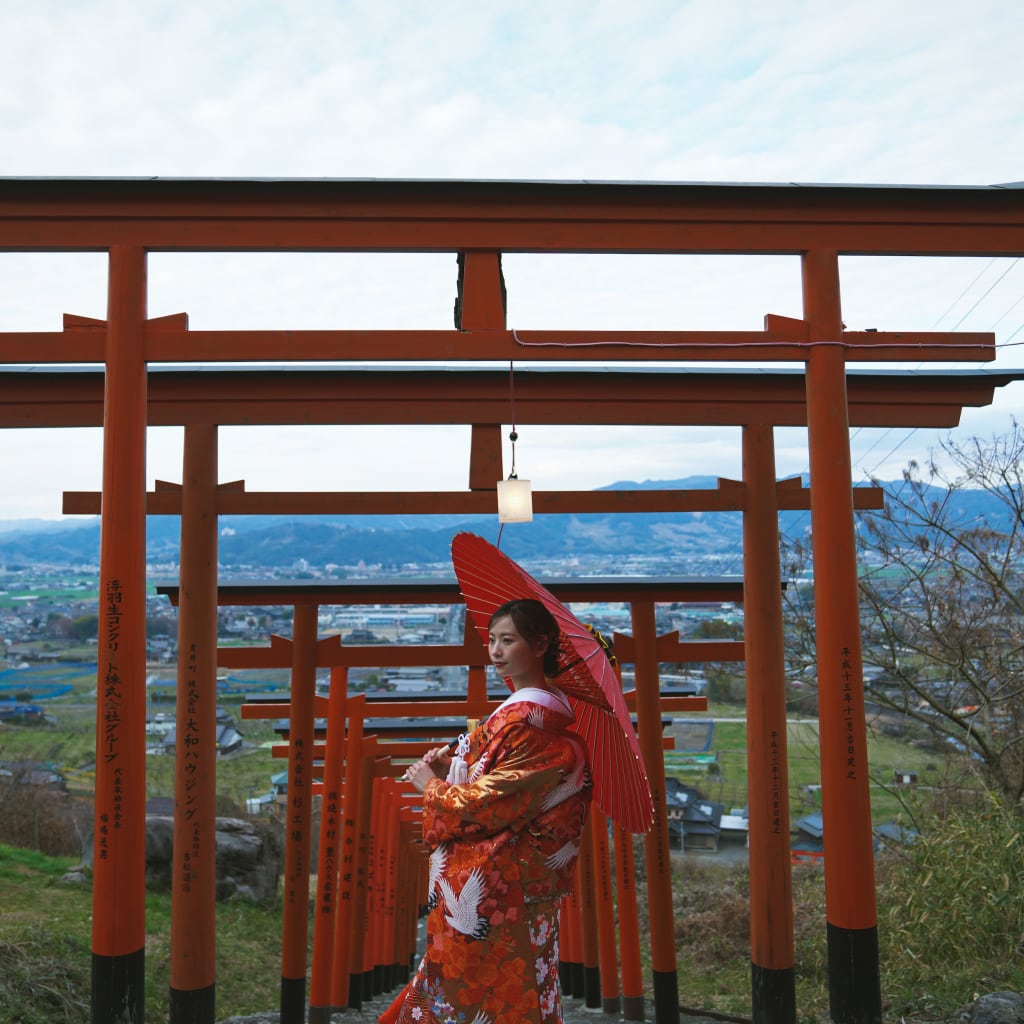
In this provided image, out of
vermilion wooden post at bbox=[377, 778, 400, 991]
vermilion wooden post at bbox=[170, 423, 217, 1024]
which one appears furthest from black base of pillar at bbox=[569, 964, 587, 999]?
vermilion wooden post at bbox=[170, 423, 217, 1024]

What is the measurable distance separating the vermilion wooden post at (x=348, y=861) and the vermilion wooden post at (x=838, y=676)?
580 centimetres

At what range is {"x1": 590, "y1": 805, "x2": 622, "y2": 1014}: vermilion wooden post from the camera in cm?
978

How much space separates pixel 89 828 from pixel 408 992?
1727 cm

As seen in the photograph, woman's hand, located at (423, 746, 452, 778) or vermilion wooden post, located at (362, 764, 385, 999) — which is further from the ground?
woman's hand, located at (423, 746, 452, 778)

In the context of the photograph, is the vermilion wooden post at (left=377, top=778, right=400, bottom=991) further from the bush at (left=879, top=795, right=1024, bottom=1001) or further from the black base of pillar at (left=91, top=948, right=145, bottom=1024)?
the black base of pillar at (left=91, top=948, right=145, bottom=1024)

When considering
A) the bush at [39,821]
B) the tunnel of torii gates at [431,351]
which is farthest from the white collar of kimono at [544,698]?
the bush at [39,821]

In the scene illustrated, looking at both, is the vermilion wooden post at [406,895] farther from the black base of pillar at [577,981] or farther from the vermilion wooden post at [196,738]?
the vermilion wooden post at [196,738]

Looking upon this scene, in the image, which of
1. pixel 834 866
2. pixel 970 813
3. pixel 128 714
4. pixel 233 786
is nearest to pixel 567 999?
pixel 970 813

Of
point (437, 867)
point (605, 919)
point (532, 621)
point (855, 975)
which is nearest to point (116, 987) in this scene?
point (437, 867)

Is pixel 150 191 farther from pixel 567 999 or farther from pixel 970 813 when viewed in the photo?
pixel 567 999

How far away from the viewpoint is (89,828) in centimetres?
1845

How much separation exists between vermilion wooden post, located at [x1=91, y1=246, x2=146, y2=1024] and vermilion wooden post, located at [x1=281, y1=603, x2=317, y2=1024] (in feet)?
12.3

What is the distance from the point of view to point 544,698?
3.19m

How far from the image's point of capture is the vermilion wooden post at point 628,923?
896 cm
